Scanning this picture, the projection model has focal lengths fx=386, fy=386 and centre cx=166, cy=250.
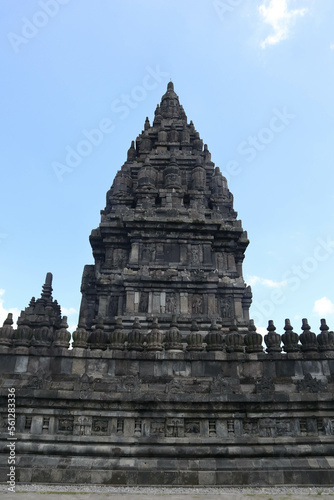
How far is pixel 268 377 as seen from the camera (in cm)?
1182

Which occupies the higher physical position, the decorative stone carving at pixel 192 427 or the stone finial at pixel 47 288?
the stone finial at pixel 47 288

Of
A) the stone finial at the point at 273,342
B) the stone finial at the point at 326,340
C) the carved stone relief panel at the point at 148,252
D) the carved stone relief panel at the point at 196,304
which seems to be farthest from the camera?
the carved stone relief panel at the point at 148,252

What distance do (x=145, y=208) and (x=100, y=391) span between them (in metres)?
12.7

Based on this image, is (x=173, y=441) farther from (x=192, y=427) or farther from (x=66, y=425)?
(x=66, y=425)

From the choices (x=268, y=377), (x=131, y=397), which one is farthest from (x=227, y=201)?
(x=131, y=397)

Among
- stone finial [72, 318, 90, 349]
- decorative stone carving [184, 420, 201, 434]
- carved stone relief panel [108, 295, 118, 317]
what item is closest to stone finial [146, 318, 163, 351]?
stone finial [72, 318, 90, 349]

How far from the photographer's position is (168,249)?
21109 mm

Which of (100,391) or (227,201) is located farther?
(227,201)

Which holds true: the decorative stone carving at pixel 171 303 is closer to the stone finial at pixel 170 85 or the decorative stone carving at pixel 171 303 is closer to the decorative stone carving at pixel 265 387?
the decorative stone carving at pixel 265 387

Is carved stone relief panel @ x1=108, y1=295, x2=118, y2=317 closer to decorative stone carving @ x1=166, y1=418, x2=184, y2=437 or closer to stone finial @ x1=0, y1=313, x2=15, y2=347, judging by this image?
stone finial @ x1=0, y1=313, x2=15, y2=347

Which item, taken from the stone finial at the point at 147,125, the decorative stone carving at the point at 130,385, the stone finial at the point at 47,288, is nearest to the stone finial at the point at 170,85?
the stone finial at the point at 147,125

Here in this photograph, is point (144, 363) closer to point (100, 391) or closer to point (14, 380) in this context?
point (100, 391)

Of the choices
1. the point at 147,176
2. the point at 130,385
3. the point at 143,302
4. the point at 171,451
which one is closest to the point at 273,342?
the point at 171,451

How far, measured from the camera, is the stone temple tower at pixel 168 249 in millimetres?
19141
